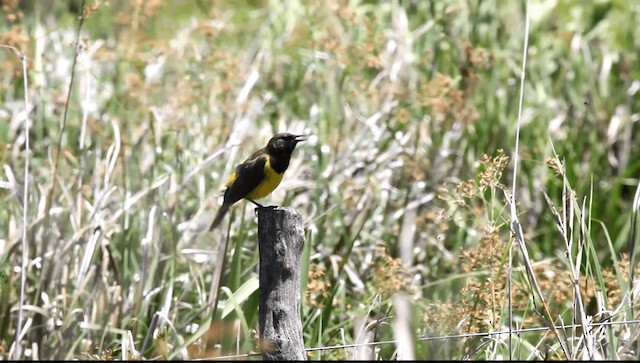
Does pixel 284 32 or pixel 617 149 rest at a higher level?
pixel 284 32

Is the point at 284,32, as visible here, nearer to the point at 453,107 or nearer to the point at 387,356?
the point at 453,107

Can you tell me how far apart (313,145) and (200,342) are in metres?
1.99

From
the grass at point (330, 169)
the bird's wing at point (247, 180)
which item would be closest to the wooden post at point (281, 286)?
the grass at point (330, 169)

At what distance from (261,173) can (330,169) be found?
1.23m

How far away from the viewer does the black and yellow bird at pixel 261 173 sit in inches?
162

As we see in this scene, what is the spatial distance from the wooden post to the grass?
0.41m

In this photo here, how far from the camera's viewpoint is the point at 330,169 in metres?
5.31

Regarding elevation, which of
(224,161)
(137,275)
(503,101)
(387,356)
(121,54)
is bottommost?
(387,356)

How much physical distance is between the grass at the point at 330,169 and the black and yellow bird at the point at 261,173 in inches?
13.4

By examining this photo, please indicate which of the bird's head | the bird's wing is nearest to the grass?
the bird's wing

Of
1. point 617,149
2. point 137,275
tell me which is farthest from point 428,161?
point 137,275

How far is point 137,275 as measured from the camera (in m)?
4.45

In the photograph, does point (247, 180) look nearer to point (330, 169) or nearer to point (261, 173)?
point (261, 173)

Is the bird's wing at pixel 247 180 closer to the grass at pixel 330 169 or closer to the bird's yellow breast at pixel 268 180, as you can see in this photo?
the bird's yellow breast at pixel 268 180
